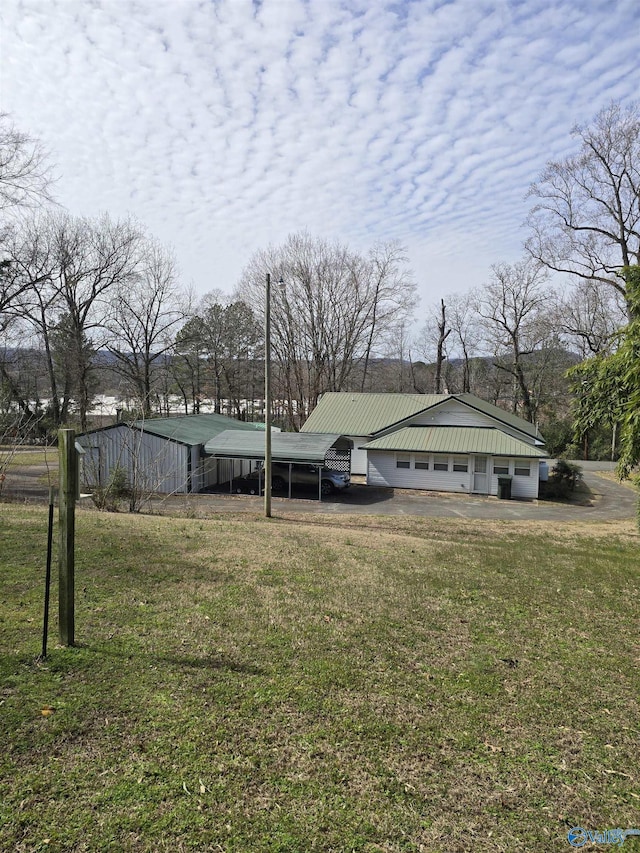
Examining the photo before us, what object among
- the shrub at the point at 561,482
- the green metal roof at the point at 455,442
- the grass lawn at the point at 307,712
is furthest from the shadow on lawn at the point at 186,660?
the shrub at the point at 561,482

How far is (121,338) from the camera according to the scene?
39.7 meters

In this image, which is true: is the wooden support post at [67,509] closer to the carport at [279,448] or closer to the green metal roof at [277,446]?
the carport at [279,448]

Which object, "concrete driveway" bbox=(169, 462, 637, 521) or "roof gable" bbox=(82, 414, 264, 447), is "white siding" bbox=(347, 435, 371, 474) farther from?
"roof gable" bbox=(82, 414, 264, 447)

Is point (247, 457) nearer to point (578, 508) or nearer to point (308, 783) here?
point (578, 508)

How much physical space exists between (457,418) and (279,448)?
9972 mm

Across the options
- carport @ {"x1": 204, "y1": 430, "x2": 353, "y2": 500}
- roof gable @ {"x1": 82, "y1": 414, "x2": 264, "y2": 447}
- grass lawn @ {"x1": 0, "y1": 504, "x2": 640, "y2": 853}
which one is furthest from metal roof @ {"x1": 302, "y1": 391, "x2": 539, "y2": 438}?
grass lawn @ {"x1": 0, "y1": 504, "x2": 640, "y2": 853}

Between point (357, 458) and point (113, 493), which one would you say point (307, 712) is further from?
point (357, 458)

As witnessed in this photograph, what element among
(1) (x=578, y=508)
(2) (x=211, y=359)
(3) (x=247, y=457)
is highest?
Result: (2) (x=211, y=359)

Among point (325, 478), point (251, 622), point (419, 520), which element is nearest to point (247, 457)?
point (325, 478)

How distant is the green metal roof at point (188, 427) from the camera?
24.3 m

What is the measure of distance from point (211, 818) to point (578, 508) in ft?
75.7

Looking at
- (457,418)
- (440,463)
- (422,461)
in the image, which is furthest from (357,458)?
(457,418)

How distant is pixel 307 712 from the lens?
4293mm

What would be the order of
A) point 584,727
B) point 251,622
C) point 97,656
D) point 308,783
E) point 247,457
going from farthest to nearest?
point 247,457 → point 251,622 → point 97,656 → point 584,727 → point 308,783
